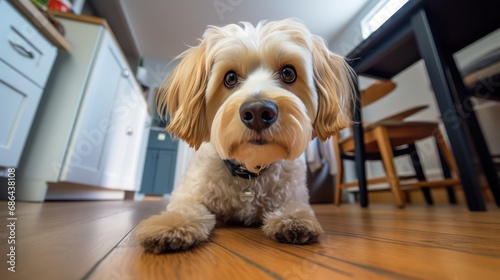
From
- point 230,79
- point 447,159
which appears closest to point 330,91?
point 230,79

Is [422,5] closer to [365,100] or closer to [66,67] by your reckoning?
[365,100]

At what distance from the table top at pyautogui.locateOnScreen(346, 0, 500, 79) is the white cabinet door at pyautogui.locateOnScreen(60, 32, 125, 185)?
1773mm

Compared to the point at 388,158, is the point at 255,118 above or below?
below

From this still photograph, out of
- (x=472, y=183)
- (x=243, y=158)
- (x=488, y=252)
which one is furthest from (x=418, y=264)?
(x=472, y=183)

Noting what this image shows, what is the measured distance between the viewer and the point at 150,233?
1.54 feet

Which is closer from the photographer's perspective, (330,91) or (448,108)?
(330,91)

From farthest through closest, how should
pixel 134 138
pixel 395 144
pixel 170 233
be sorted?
pixel 134 138 → pixel 395 144 → pixel 170 233

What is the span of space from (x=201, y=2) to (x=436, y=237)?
3658mm

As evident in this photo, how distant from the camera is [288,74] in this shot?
31.2 inches

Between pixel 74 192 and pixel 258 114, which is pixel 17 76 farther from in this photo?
pixel 258 114

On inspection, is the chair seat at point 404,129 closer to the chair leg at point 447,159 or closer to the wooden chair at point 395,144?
the wooden chair at point 395,144

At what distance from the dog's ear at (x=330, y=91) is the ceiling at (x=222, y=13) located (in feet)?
9.42

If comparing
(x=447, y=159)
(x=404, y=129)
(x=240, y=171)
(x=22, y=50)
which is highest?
(x=22, y=50)

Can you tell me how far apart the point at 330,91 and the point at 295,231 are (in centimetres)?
50
